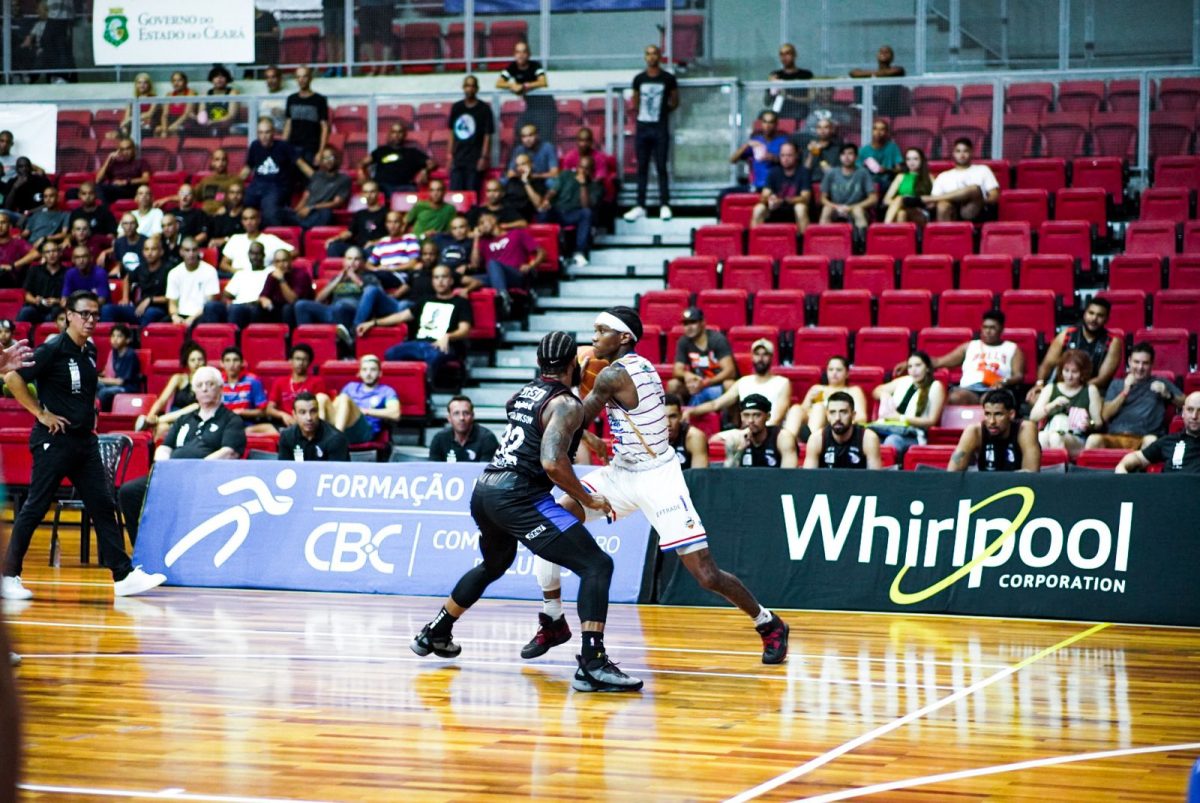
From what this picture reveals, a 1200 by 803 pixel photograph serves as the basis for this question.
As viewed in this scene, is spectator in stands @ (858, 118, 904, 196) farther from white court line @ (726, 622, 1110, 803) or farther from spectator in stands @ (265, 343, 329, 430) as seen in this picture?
white court line @ (726, 622, 1110, 803)

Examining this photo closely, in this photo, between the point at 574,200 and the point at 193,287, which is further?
the point at 574,200

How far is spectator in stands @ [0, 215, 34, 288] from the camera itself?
68.2 feet

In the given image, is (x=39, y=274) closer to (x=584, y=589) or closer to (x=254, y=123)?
(x=254, y=123)

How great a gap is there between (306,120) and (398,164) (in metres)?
1.65

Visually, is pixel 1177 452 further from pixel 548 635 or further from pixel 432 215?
pixel 432 215

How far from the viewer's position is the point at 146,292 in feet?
65.4

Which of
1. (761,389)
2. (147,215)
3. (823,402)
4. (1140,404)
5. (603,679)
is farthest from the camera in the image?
(147,215)

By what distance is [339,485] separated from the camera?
12688 mm

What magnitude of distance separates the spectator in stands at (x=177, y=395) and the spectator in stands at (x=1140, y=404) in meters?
9.23

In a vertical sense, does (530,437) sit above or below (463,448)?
above

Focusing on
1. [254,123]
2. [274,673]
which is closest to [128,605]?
[274,673]

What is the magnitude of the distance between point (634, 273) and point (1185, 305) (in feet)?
21.7

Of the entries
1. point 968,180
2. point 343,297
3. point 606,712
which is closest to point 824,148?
point 968,180

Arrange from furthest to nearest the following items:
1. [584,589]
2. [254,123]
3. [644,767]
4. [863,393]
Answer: [254,123] < [863,393] < [584,589] < [644,767]
